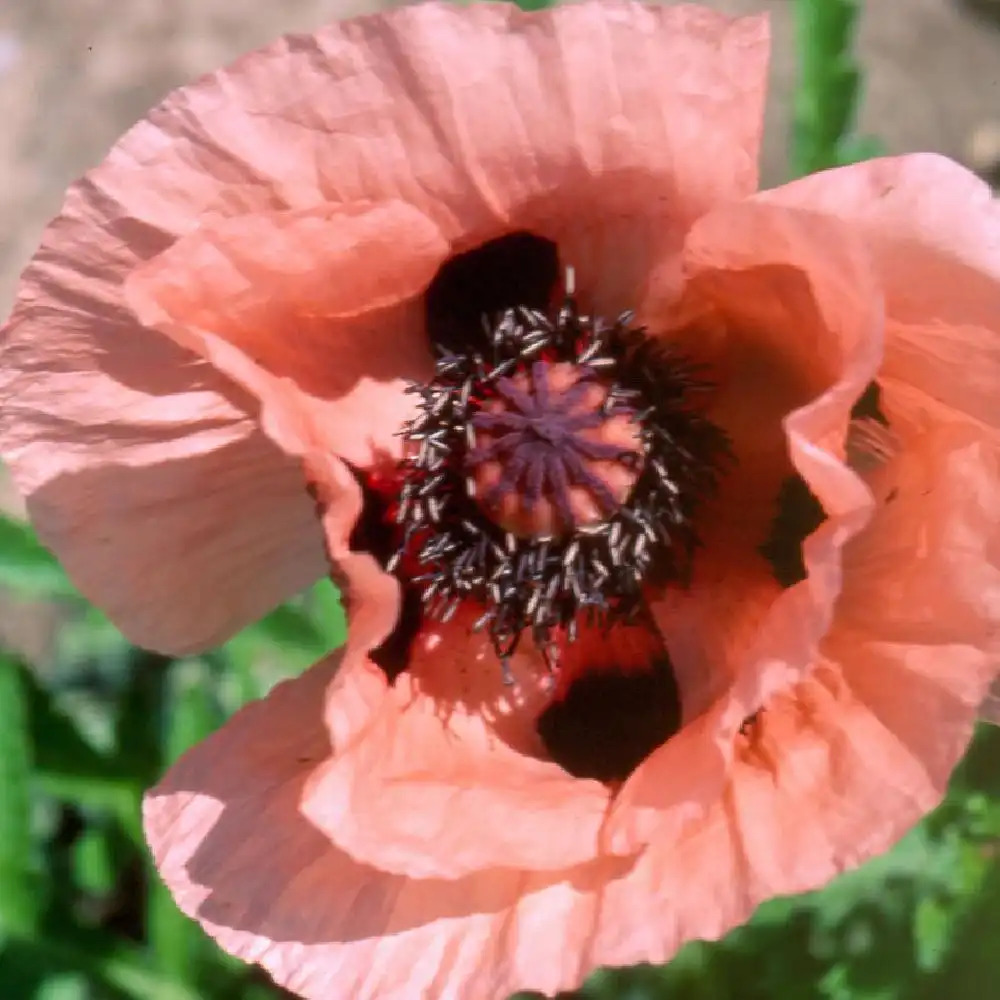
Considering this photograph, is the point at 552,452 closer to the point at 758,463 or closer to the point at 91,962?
the point at 758,463

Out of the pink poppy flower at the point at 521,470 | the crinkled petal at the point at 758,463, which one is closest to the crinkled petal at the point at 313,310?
the pink poppy flower at the point at 521,470

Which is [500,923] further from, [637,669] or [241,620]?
[241,620]

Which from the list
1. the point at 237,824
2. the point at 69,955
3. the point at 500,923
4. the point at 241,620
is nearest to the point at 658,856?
the point at 500,923

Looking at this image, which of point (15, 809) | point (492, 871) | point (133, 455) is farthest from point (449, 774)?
point (15, 809)

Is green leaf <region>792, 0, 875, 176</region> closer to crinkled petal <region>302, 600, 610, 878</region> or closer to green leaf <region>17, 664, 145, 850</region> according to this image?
crinkled petal <region>302, 600, 610, 878</region>

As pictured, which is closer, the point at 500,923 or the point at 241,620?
the point at 500,923

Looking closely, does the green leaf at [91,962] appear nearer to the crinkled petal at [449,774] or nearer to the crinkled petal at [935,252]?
the crinkled petal at [449,774]

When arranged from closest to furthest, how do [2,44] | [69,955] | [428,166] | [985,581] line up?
[985,581] < [428,166] < [69,955] < [2,44]
